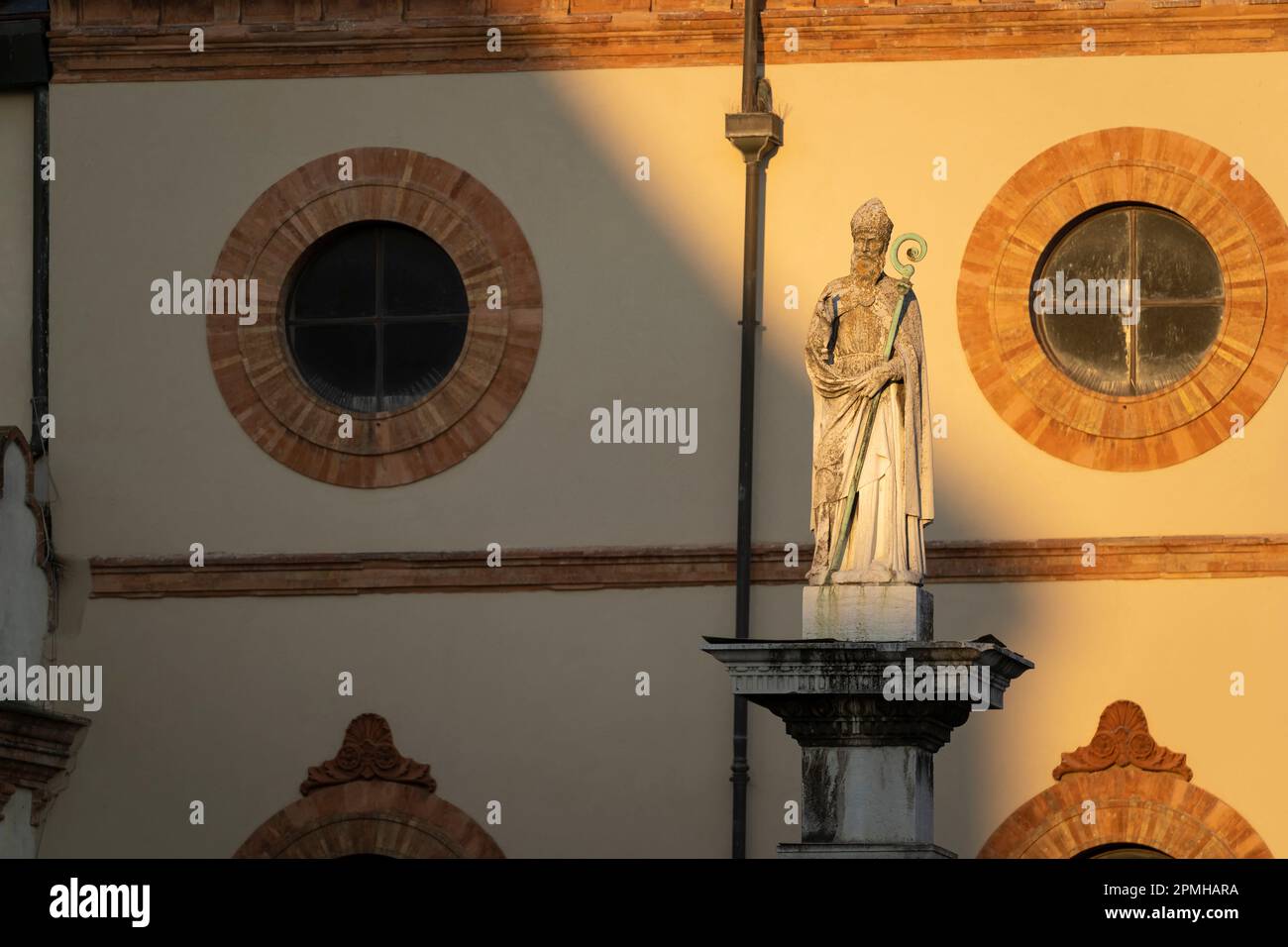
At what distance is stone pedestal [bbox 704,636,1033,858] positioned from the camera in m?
13.9

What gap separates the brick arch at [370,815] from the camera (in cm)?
1941

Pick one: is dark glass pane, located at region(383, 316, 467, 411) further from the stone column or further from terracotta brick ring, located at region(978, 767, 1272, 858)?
the stone column

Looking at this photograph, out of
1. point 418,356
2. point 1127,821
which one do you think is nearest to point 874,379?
point 1127,821

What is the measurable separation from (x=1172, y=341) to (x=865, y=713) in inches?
244

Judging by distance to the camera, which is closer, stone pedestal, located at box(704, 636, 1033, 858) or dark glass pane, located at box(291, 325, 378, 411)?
stone pedestal, located at box(704, 636, 1033, 858)

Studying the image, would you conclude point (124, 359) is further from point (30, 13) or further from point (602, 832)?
point (602, 832)

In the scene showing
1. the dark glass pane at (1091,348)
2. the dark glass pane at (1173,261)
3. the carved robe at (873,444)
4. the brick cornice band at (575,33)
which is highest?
the brick cornice band at (575,33)

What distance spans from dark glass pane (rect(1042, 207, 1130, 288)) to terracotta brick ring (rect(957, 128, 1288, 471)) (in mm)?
180

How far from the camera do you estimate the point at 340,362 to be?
66.7 feet

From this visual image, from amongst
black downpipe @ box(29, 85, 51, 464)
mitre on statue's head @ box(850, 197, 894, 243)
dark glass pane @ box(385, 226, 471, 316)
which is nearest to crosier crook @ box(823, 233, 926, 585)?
mitre on statue's head @ box(850, 197, 894, 243)

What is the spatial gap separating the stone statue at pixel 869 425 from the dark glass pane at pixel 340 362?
6160 mm

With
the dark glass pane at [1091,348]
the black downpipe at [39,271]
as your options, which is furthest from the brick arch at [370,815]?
the dark glass pane at [1091,348]

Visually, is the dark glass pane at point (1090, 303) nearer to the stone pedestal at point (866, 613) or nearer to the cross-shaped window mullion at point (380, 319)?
the cross-shaped window mullion at point (380, 319)

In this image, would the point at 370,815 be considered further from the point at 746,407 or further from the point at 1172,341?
the point at 1172,341
